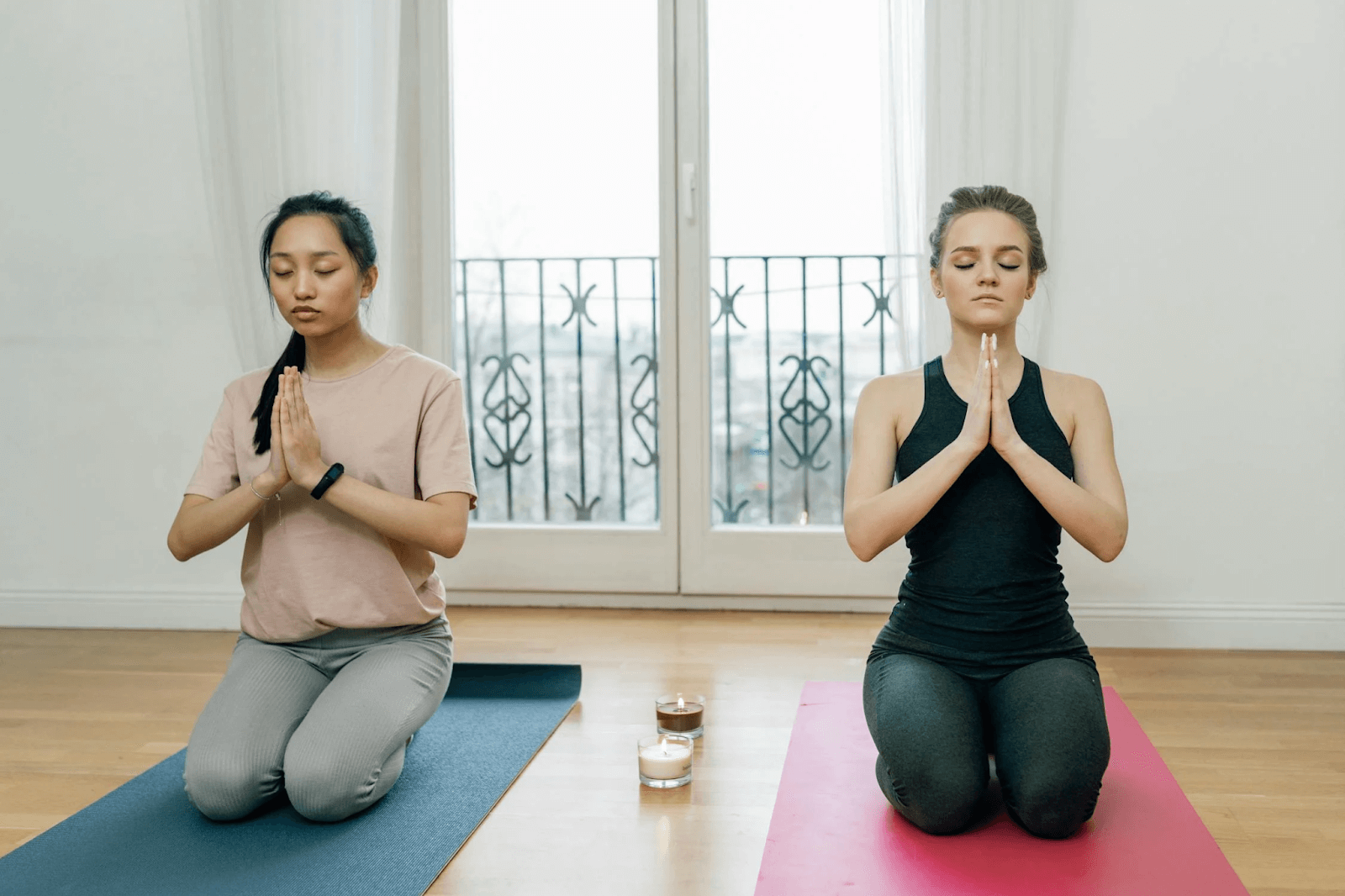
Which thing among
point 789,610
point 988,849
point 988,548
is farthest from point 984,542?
point 789,610

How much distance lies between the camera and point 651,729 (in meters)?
2.18

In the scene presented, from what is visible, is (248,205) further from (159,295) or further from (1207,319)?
(1207,319)

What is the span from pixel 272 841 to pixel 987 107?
2.28 meters

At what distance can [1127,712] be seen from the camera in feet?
6.78

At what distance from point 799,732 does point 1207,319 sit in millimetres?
1580

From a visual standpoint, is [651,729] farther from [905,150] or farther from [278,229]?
[905,150]

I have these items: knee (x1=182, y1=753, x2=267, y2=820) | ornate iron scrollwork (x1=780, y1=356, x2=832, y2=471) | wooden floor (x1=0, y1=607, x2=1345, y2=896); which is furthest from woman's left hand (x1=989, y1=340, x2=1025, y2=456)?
ornate iron scrollwork (x1=780, y1=356, x2=832, y2=471)

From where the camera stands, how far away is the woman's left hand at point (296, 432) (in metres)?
1.75

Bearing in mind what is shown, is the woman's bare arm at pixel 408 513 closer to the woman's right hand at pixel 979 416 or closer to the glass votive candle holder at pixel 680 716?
the glass votive candle holder at pixel 680 716

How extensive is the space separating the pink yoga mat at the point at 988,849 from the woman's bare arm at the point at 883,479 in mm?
384

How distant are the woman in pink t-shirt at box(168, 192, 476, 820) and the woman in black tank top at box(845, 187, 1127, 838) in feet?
2.41

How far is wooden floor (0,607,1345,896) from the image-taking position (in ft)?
5.26

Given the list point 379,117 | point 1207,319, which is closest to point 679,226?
point 379,117

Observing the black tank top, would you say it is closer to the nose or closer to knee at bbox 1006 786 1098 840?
knee at bbox 1006 786 1098 840
